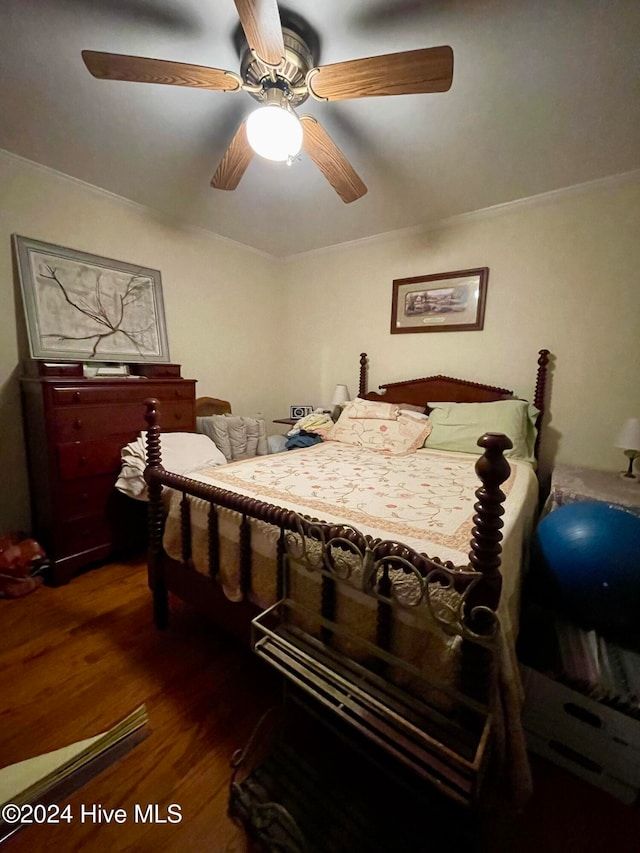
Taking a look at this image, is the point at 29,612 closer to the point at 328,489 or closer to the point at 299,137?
the point at 328,489

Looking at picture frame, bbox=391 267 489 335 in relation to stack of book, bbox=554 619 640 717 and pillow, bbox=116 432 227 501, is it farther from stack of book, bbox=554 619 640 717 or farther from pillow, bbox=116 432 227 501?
stack of book, bbox=554 619 640 717

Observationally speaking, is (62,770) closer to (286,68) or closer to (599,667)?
(599,667)

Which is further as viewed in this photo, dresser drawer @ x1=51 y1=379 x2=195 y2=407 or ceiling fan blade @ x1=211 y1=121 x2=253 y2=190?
dresser drawer @ x1=51 y1=379 x2=195 y2=407

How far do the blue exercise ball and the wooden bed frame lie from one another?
62 cm

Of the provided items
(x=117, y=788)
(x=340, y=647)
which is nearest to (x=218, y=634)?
(x=117, y=788)

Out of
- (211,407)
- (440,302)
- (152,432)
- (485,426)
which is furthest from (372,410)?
(152,432)

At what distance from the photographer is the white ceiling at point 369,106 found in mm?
1197

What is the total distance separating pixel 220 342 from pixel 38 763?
3.01 meters

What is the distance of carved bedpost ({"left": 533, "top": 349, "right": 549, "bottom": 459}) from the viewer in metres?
2.40

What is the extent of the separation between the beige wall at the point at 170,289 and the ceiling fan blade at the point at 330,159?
166 cm

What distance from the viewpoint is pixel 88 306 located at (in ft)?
7.63

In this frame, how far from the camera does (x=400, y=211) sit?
103 inches

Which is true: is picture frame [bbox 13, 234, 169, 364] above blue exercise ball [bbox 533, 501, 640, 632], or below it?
above

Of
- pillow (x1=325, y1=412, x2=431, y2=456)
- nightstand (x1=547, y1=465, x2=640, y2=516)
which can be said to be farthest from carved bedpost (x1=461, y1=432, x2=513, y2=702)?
pillow (x1=325, y1=412, x2=431, y2=456)
